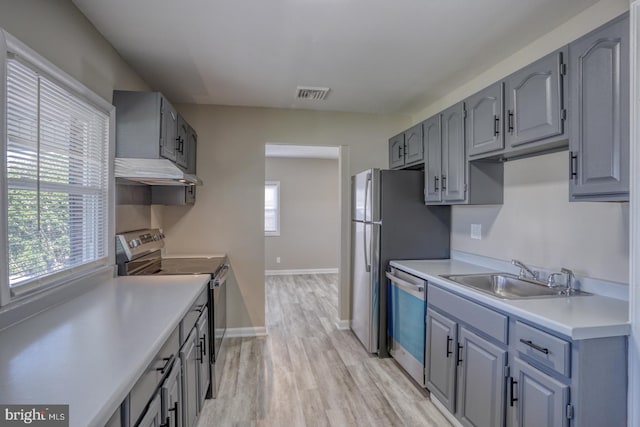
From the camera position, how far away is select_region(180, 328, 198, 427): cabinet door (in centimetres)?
177

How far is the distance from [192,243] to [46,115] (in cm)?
216

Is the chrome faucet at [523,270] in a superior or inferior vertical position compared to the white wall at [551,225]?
inferior

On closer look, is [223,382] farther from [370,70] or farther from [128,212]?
[370,70]

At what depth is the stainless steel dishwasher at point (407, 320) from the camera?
8.51 feet

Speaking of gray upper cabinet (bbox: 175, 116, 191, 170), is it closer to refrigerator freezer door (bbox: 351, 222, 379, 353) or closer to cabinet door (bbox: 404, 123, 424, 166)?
refrigerator freezer door (bbox: 351, 222, 379, 353)

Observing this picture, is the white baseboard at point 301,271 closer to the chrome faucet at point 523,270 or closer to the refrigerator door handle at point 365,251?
the refrigerator door handle at point 365,251

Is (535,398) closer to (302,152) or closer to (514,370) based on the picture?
(514,370)

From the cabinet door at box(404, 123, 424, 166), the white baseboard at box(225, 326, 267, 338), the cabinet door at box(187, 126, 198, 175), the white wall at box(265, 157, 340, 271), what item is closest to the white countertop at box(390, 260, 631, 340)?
the cabinet door at box(404, 123, 424, 166)

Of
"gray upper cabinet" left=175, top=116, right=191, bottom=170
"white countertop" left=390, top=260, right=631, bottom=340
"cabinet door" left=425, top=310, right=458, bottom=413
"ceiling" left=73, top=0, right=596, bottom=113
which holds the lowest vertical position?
"cabinet door" left=425, top=310, right=458, bottom=413

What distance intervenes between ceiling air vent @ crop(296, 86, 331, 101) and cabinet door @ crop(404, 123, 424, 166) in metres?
0.95

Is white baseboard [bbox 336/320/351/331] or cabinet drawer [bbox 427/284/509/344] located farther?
white baseboard [bbox 336/320/351/331]

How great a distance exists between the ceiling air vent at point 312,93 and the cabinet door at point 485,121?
54.8 inches

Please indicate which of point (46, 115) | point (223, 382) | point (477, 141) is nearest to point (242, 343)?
point (223, 382)

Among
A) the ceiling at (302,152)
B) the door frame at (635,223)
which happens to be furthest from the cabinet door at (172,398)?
the ceiling at (302,152)
